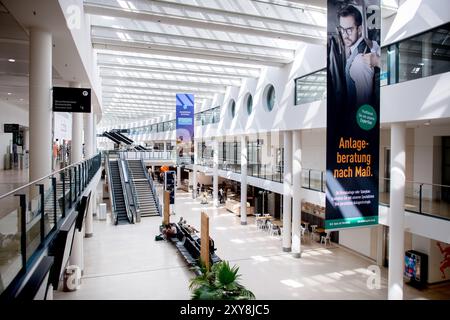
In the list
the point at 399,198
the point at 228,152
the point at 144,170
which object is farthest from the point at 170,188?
the point at 399,198

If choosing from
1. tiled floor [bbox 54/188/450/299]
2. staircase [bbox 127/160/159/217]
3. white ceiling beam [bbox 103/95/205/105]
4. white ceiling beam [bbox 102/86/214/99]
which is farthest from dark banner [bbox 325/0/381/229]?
white ceiling beam [bbox 103/95/205/105]

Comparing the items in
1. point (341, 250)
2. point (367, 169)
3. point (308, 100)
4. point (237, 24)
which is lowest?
point (341, 250)

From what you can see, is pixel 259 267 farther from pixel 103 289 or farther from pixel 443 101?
pixel 443 101

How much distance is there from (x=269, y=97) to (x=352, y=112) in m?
11.6

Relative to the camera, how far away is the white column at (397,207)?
8.98 metres

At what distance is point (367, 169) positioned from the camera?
6.70 meters

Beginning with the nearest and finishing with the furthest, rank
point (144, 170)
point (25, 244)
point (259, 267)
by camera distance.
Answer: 1. point (25, 244)
2. point (259, 267)
3. point (144, 170)

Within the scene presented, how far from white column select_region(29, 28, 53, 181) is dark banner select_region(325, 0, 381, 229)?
5336mm

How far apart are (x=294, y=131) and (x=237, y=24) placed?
18.7ft

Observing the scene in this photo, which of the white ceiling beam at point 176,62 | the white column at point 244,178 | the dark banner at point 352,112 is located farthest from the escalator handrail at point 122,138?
the dark banner at point 352,112

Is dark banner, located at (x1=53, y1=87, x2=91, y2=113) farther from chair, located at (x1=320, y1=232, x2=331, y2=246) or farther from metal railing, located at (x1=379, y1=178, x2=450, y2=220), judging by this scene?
chair, located at (x1=320, y1=232, x2=331, y2=246)

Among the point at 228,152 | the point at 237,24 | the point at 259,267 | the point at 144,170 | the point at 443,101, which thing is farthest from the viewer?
the point at 228,152

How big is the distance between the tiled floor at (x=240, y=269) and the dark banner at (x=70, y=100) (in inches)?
230

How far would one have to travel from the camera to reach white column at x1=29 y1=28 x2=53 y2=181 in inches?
257
